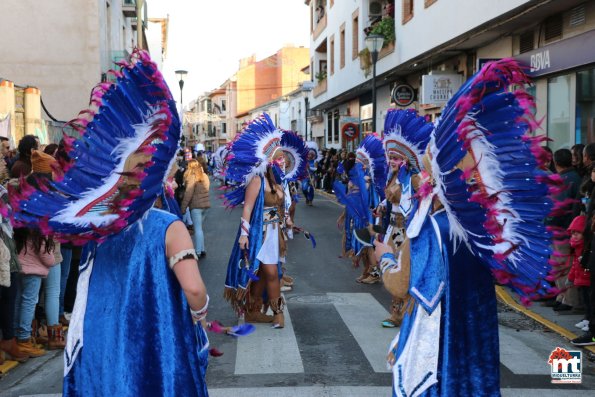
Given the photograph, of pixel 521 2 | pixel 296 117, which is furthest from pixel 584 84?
pixel 296 117

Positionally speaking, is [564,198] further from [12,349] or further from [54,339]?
[12,349]

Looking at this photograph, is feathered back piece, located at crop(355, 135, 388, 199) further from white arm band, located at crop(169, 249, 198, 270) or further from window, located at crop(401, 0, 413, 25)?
window, located at crop(401, 0, 413, 25)

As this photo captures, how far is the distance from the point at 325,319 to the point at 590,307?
2590mm

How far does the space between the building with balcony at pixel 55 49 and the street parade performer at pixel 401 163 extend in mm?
16703

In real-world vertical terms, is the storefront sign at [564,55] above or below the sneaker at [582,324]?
above

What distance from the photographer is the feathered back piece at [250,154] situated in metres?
6.50

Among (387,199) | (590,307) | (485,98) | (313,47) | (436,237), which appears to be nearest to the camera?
(485,98)

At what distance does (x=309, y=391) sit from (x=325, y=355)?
0.89 m

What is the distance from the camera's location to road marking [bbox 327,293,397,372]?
220 inches

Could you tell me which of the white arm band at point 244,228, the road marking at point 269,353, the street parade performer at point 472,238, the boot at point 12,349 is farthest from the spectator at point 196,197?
the street parade performer at point 472,238

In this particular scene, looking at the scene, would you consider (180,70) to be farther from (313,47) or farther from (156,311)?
(156,311)

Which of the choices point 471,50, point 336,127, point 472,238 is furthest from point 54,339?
point 336,127

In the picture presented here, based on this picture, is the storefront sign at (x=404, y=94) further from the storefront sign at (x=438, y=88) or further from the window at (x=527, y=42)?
the window at (x=527, y=42)

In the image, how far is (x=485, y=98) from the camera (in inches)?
110
